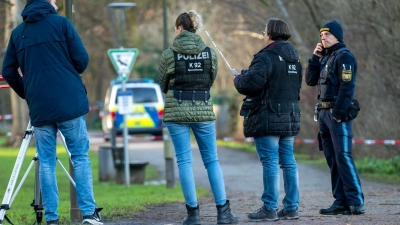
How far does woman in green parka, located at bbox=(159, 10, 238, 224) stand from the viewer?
25.4ft

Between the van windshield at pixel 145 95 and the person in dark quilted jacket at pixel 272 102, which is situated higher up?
the person in dark quilted jacket at pixel 272 102

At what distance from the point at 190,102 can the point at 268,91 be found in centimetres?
81

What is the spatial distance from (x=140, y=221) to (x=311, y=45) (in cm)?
1218

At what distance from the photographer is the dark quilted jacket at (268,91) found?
8.00 m

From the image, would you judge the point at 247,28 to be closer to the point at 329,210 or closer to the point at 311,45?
the point at 311,45

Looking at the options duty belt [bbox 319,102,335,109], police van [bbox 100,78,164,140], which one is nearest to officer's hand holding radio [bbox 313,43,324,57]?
duty belt [bbox 319,102,335,109]

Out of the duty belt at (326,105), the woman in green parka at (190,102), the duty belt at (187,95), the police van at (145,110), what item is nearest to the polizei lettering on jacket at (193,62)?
the woman in green parka at (190,102)

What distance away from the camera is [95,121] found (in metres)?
47.0

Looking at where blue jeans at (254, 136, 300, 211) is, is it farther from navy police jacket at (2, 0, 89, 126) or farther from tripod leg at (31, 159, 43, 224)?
tripod leg at (31, 159, 43, 224)

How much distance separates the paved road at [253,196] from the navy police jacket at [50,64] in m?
1.44

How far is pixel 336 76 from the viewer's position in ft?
28.4

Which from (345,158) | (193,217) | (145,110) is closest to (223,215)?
(193,217)

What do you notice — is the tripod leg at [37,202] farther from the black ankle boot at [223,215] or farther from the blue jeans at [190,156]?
the black ankle boot at [223,215]

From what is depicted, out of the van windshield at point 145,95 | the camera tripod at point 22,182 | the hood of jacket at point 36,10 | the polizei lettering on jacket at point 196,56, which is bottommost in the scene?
the van windshield at point 145,95
